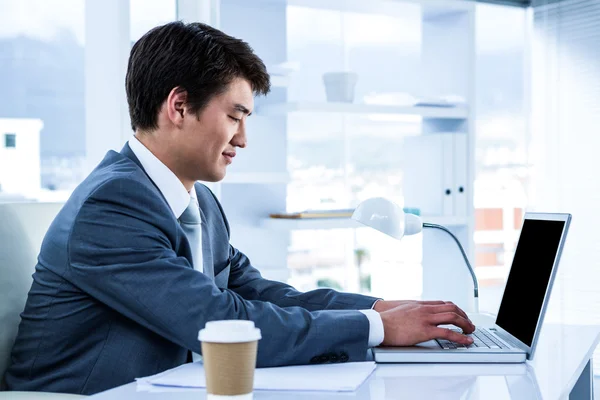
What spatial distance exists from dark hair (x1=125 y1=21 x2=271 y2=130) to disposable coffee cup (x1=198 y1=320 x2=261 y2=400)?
2.65 ft

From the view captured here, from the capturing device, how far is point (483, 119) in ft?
19.0

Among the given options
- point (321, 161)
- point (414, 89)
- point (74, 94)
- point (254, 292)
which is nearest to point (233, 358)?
point (254, 292)

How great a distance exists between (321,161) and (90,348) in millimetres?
4162

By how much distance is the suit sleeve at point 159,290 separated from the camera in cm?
122

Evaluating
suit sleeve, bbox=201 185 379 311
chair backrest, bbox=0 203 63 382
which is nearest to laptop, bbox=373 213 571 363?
suit sleeve, bbox=201 185 379 311

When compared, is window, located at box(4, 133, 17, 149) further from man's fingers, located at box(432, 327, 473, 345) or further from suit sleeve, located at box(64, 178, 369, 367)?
man's fingers, located at box(432, 327, 473, 345)

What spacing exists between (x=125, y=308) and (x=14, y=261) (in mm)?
314

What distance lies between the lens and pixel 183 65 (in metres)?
1.51

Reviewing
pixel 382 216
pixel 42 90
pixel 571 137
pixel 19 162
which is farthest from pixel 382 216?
pixel 42 90

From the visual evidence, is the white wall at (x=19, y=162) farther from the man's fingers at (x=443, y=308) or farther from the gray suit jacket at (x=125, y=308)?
the man's fingers at (x=443, y=308)

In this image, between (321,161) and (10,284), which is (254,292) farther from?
(321,161)

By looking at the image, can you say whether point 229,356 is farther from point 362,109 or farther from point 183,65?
point 362,109

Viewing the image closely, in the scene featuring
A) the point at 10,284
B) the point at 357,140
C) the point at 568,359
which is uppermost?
the point at 357,140

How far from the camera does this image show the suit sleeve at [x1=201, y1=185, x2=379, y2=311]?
5.24 feet
